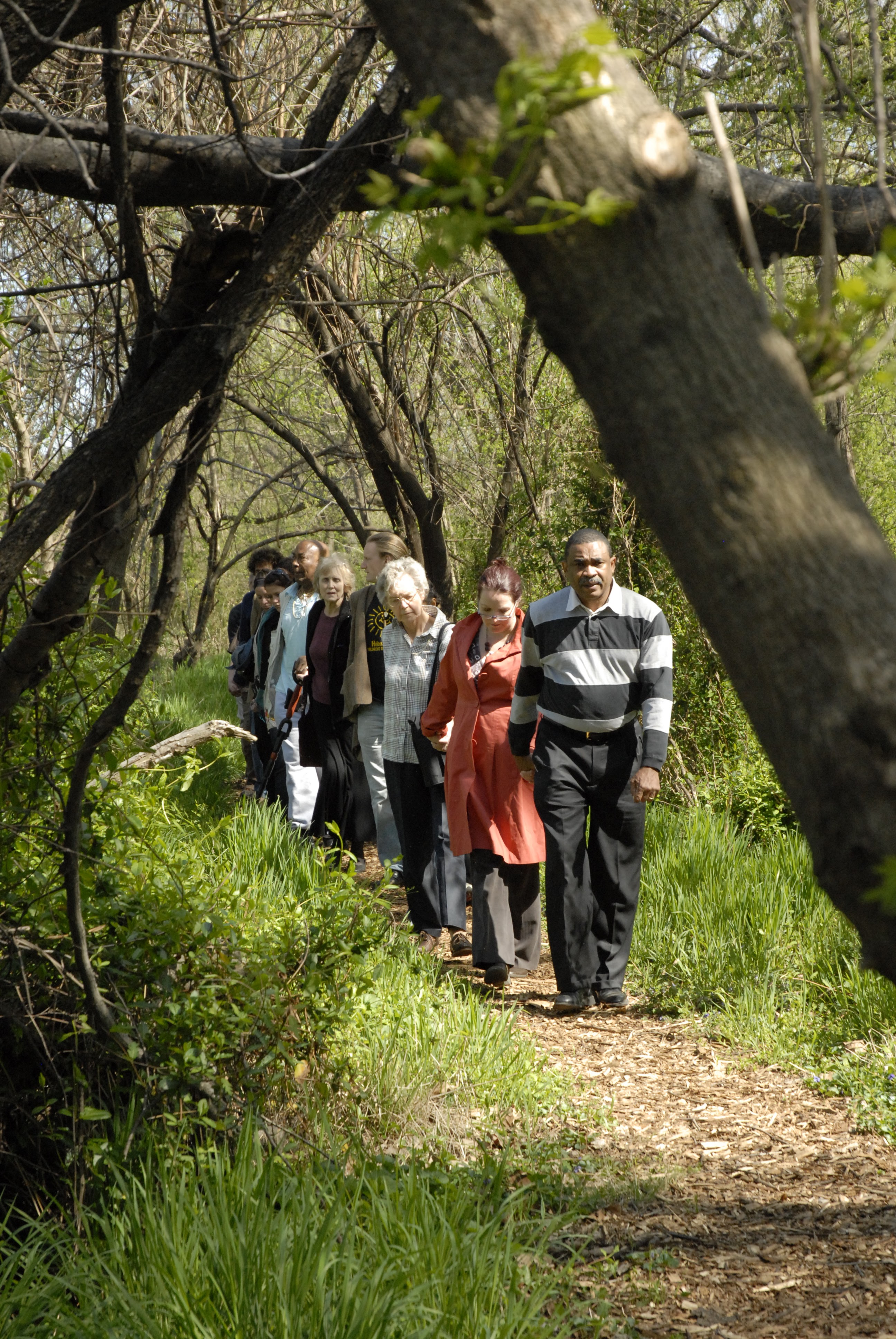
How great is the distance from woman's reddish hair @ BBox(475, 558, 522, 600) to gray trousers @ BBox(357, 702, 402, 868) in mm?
1723

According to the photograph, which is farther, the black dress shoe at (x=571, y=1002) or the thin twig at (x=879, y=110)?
the black dress shoe at (x=571, y=1002)

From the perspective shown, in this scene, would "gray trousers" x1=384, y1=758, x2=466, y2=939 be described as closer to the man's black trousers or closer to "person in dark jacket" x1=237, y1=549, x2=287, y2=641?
the man's black trousers

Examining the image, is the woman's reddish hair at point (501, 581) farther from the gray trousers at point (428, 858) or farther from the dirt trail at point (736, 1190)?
the dirt trail at point (736, 1190)

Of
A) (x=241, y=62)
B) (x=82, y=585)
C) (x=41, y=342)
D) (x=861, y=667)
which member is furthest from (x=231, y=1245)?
(x=241, y=62)

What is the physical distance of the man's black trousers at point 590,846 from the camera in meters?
5.22

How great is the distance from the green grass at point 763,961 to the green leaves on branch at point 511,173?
12.4 ft

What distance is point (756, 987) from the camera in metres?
5.06

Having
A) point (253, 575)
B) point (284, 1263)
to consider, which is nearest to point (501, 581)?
point (284, 1263)

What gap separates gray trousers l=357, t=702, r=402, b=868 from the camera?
7191 millimetres

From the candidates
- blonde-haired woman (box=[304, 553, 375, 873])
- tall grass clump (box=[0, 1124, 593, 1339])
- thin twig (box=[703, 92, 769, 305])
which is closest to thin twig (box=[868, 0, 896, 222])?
thin twig (box=[703, 92, 769, 305])

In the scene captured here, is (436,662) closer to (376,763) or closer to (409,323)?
(376,763)

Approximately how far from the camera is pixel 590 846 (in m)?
5.38

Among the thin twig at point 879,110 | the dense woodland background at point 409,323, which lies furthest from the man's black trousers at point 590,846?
the thin twig at point 879,110

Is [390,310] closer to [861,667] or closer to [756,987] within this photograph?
[756,987]
